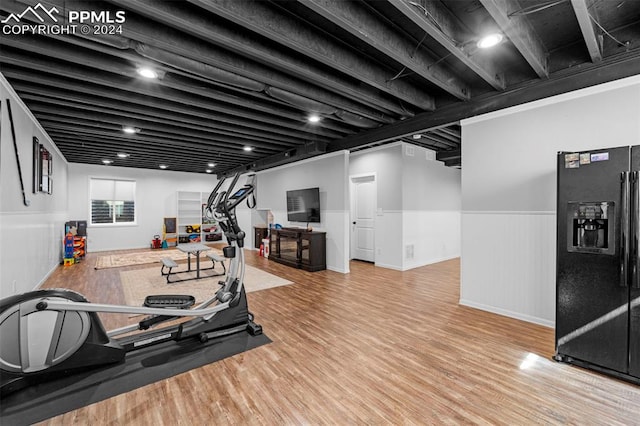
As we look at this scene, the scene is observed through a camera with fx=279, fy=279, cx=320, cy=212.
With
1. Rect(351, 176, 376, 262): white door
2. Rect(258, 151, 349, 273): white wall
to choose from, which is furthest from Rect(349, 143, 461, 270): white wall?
Rect(258, 151, 349, 273): white wall

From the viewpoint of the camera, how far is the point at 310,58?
2883mm

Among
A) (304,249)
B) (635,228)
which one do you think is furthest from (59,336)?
(304,249)

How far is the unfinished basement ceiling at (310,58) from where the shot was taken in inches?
83.3

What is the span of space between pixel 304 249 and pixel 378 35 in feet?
15.1

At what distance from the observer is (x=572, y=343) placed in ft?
7.79

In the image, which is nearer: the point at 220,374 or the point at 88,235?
the point at 220,374

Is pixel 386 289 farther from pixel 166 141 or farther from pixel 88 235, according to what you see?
pixel 88 235

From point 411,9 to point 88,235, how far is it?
10.7m

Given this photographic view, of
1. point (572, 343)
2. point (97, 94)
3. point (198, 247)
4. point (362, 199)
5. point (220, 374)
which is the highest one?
point (97, 94)

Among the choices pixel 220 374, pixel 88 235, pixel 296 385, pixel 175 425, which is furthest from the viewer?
pixel 88 235

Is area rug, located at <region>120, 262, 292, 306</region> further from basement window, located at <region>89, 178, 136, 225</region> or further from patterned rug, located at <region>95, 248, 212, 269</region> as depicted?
basement window, located at <region>89, 178, 136, 225</region>

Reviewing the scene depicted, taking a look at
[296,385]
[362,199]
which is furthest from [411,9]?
[362,199]

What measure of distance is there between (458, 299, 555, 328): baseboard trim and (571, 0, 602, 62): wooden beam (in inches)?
105

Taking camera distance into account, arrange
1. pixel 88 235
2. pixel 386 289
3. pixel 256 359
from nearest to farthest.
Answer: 1. pixel 256 359
2. pixel 386 289
3. pixel 88 235
